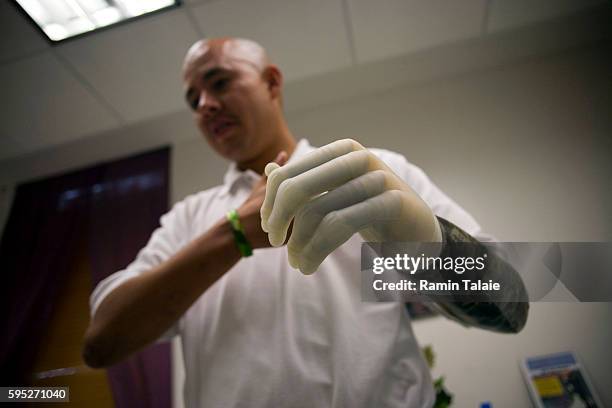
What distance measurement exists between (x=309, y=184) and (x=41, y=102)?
86cm

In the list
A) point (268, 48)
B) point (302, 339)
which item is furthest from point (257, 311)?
point (268, 48)

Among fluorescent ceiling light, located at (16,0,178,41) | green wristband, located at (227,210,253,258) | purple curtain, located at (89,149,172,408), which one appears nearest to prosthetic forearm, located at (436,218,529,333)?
green wristband, located at (227,210,253,258)

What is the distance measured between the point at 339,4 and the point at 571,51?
0.65 metres

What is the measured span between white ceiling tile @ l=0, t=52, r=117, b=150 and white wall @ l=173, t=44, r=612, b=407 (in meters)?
0.47

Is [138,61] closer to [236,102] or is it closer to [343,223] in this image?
[236,102]

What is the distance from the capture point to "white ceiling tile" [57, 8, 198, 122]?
2.54 ft

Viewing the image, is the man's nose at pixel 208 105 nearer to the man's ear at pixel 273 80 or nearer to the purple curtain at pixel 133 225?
the man's ear at pixel 273 80

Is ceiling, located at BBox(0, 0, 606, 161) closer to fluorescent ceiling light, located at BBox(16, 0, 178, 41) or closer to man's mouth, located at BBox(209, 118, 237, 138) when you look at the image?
→ fluorescent ceiling light, located at BBox(16, 0, 178, 41)

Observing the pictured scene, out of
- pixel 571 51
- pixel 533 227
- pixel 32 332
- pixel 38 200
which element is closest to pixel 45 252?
pixel 38 200

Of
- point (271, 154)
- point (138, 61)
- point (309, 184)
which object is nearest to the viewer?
point (309, 184)

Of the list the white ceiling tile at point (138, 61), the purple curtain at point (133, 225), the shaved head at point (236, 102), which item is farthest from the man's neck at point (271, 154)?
the purple curtain at point (133, 225)

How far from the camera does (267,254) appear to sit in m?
0.72

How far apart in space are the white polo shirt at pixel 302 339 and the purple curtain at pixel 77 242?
304mm

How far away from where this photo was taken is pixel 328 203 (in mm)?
306
